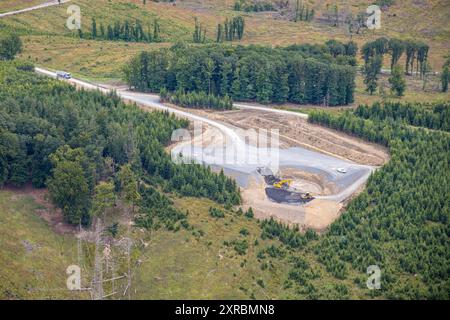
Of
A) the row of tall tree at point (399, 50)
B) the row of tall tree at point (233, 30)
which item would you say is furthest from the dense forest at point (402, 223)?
the row of tall tree at point (233, 30)

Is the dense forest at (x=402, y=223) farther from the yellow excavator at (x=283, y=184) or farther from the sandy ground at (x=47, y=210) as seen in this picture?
the sandy ground at (x=47, y=210)

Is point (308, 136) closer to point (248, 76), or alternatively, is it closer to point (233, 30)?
point (248, 76)

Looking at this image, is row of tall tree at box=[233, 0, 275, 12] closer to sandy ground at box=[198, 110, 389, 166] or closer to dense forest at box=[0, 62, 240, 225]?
sandy ground at box=[198, 110, 389, 166]

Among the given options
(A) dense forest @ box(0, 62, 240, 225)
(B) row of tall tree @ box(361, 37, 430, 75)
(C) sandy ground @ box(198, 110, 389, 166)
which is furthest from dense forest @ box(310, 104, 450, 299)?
(B) row of tall tree @ box(361, 37, 430, 75)

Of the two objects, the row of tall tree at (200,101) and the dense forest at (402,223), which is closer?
the dense forest at (402,223)

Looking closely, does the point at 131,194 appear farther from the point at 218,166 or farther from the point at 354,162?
the point at 354,162

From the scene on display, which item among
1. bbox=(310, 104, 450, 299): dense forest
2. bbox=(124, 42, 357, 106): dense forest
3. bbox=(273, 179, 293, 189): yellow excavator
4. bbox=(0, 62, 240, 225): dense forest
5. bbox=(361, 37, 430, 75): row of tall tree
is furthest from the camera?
bbox=(361, 37, 430, 75): row of tall tree
